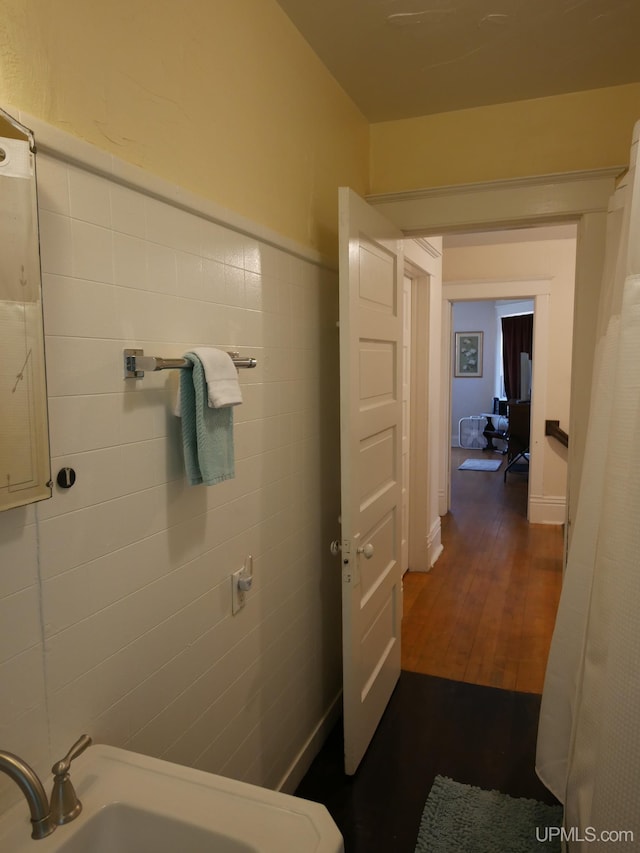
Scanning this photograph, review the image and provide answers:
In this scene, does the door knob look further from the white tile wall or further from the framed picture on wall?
the framed picture on wall

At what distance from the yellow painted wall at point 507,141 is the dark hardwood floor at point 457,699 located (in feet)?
7.19

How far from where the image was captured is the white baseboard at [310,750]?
1.91 meters

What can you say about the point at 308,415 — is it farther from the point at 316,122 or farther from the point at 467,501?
the point at 467,501

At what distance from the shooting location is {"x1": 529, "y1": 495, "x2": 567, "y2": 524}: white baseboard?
5047 millimetres

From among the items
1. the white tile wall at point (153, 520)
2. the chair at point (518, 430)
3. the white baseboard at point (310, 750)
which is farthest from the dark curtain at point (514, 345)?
the white tile wall at point (153, 520)

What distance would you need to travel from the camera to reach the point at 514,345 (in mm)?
8984

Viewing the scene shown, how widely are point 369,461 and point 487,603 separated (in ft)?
6.14

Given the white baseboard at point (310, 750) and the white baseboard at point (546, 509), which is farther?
the white baseboard at point (546, 509)

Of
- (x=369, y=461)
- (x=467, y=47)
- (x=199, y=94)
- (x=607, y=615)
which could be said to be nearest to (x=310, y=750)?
(x=369, y=461)

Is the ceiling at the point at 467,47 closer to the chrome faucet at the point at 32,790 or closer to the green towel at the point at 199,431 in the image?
the green towel at the point at 199,431

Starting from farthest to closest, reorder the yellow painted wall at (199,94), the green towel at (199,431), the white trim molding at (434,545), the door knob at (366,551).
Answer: the white trim molding at (434,545)
the door knob at (366,551)
the green towel at (199,431)
the yellow painted wall at (199,94)

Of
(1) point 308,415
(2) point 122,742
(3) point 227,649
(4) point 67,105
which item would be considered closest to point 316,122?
(1) point 308,415

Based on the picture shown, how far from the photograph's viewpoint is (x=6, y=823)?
0.86 m

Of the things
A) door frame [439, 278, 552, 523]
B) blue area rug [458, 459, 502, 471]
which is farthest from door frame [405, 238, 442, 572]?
blue area rug [458, 459, 502, 471]
